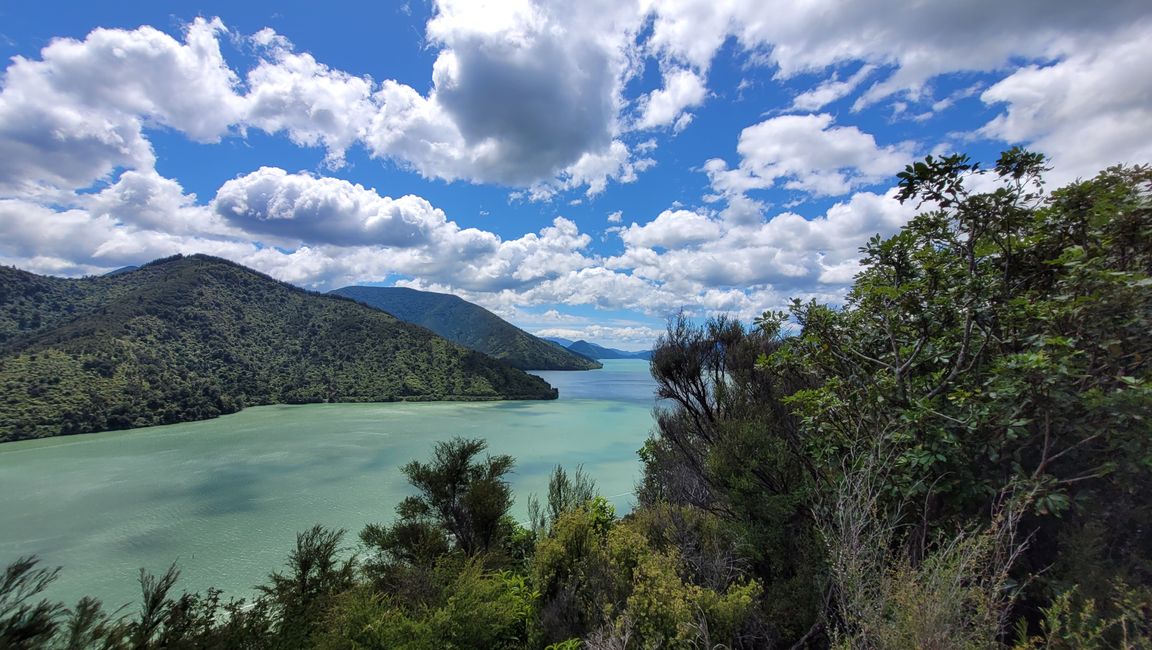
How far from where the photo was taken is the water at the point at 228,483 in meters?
18.7

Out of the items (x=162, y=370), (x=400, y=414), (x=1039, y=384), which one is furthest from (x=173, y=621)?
(x=162, y=370)

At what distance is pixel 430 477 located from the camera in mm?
13055

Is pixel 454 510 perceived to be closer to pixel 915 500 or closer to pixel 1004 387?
pixel 915 500

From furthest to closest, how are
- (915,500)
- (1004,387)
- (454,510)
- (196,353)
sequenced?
(196,353), (454,510), (915,500), (1004,387)

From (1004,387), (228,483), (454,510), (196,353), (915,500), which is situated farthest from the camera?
(196,353)

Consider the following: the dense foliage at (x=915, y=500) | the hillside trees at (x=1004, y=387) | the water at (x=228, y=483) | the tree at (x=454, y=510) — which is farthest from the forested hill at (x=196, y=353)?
the hillside trees at (x=1004, y=387)

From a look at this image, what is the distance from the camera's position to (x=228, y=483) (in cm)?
2948

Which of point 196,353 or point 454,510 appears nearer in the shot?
point 454,510

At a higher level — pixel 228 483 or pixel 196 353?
pixel 196 353

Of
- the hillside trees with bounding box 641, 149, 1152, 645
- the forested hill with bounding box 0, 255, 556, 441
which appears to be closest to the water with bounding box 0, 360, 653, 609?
the forested hill with bounding box 0, 255, 556, 441

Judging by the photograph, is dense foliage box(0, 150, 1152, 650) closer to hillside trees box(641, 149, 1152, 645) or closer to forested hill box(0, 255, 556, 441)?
hillside trees box(641, 149, 1152, 645)

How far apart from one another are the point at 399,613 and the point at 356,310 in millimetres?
108868

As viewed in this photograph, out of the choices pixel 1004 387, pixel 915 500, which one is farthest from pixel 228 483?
pixel 1004 387

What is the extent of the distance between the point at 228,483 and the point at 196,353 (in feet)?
202
